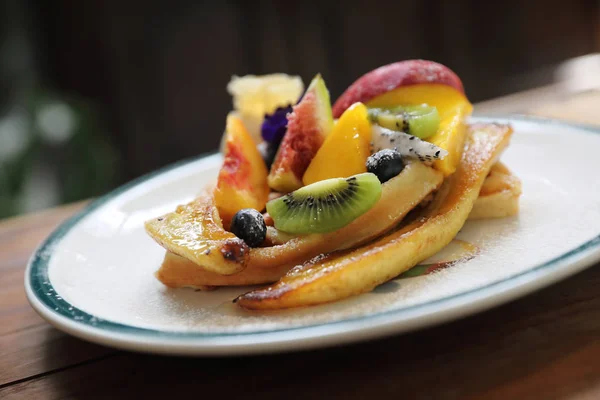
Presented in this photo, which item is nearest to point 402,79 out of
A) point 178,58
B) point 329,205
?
point 329,205

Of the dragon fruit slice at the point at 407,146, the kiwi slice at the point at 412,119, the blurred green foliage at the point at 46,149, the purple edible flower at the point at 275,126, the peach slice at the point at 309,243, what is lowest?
the blurred green foliage at the point at 46,149

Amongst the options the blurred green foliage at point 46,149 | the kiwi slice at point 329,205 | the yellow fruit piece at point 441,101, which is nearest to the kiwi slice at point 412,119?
the yellow fruit piece at point 441,101

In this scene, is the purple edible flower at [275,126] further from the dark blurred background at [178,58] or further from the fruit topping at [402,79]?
the dark blurred background at [178,58]

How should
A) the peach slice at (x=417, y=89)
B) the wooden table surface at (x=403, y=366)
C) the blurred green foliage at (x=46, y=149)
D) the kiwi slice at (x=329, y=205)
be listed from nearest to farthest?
the wooden table surface at (x=403, y=366) → the kiwi slice at (x=329, y=205) → the peach slice at (x=417, y=89) → the blurred green foliage at (x=46, y=149)

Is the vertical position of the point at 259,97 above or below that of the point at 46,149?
above

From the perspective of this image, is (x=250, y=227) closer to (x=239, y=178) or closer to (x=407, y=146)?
(x=239, y=178)

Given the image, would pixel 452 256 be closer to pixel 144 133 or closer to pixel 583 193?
pixel 583 193

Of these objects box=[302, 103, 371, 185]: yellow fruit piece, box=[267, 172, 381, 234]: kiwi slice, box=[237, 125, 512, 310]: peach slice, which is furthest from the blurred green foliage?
box=[237, 125, 512, 310]: peach slice
